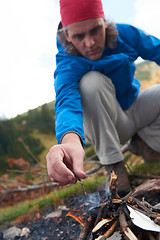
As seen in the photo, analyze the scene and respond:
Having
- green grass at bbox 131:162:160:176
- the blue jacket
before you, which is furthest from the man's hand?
green grass at bbox 131:162:160:176

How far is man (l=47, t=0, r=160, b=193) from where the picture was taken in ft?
4.65

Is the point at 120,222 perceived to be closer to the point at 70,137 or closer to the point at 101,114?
the point at 70,137

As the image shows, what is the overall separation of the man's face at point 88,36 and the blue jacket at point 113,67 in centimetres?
7

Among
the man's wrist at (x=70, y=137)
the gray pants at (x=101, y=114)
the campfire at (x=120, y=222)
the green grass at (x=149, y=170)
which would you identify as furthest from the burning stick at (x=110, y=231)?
the green grass at (x=149, y=170)

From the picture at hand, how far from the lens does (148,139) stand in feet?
6.97

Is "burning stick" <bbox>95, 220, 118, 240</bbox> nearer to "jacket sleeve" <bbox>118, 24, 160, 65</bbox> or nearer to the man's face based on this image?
the man's face

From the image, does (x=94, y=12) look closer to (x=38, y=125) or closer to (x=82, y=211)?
(x=82, y=211)

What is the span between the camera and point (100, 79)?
5.09 ft

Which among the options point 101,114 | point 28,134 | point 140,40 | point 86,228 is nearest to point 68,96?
point 101,114

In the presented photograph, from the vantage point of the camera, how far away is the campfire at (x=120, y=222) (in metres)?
0.65

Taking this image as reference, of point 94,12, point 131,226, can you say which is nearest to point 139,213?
point 131,226

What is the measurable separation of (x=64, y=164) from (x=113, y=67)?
3.90 ft

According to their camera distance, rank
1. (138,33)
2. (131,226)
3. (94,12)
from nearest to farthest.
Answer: (131,226) < (94,12) < (138,33)

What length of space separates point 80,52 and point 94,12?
0.30m
